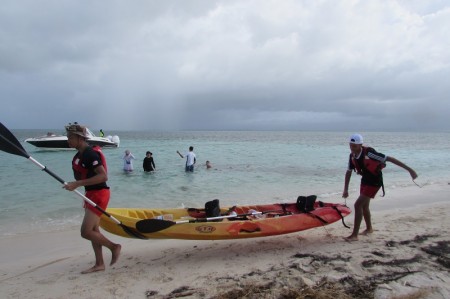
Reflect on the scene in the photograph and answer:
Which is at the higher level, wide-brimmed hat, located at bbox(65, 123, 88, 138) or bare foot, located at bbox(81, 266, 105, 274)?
wide-brimmed hat, located at bbox(65, 123, 88, 138)

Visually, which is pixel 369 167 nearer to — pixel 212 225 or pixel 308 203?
pixel 308 203

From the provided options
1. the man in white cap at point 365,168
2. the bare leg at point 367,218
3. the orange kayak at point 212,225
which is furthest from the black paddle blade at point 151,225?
the bare leg at point 367,218

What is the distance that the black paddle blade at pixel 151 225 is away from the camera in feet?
15.1

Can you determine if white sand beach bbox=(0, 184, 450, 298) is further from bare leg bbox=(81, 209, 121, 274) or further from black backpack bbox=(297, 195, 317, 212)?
black backpack bbox=(297, 195, 317, 212)

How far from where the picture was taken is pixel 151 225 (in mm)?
4613

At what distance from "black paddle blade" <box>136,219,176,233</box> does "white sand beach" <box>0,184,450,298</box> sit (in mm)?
505

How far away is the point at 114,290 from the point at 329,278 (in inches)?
95.5

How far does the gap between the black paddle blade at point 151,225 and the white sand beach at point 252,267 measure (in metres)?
0.51

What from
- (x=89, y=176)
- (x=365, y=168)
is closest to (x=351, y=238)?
(x=365, y=168)

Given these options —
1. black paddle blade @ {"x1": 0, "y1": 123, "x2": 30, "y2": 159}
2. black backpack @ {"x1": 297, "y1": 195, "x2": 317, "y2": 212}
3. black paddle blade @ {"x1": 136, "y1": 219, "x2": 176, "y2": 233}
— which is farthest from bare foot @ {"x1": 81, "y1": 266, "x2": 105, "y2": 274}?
black backpack @ {"x1": 297, "y1": 195, "x2": 317, "y2": 212}

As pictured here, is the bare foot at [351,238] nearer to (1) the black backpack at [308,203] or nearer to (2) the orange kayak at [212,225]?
(2) the orange kayak at [212,225]

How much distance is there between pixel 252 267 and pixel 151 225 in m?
1.44

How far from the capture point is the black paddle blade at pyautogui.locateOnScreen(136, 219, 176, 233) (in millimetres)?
4598

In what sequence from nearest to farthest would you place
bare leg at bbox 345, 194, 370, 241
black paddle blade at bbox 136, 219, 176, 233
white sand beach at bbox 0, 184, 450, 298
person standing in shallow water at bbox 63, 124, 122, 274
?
white sand beach at bbox 0, 184, 450, 298 < person standing in shallow water at bbox 63, 124, 122, 274 < black paddle blade at bbox 136, 219, 176, 233 < bare leg at bbox 345, 194, 370, 241
